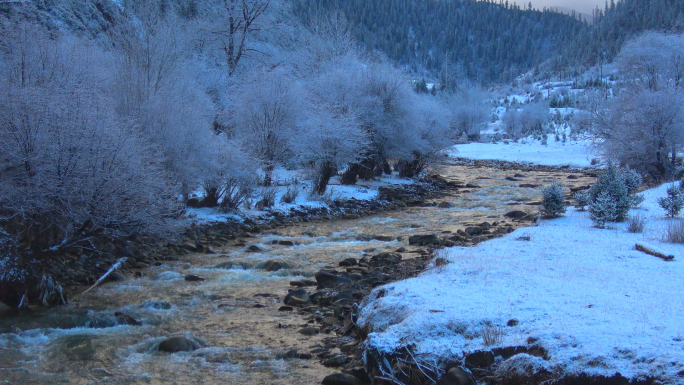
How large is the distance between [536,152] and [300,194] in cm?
3636

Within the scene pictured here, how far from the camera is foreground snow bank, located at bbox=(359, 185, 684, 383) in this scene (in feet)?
19.1

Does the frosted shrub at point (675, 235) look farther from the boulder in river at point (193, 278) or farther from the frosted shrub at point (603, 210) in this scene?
the boulder in river at point (193, 278)

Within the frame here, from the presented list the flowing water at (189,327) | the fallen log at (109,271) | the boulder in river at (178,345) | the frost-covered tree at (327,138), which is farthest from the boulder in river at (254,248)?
the frost-covered tree at (327,138)

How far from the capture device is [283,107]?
78.5ft

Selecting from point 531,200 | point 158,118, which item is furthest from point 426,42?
point 158,118

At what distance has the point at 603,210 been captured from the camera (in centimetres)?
1462

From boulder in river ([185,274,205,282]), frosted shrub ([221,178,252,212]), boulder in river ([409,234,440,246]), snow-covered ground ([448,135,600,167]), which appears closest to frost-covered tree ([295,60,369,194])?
frosted shrub ([221,178,252,212])

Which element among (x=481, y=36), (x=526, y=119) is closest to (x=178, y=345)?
(x=526, y=119)

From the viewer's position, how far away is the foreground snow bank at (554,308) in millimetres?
5832

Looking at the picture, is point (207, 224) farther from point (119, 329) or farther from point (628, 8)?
point (628, 8)

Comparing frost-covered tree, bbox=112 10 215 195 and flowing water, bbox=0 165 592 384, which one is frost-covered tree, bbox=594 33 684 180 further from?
frost-covered tree, bbox=112 10 215 195

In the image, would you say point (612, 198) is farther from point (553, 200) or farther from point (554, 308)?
point (554, 308)

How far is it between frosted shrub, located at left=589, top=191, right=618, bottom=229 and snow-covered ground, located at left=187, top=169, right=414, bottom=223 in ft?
36.4

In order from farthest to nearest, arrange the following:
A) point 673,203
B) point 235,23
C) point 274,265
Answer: point 235,23 < point 673,203 < point 274,265
